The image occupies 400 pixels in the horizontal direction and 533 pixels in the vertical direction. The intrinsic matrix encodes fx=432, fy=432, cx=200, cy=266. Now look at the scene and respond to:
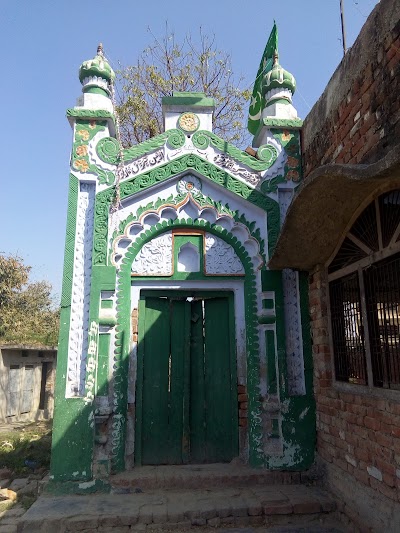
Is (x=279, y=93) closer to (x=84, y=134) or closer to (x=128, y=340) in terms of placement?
(x=84, y=134)

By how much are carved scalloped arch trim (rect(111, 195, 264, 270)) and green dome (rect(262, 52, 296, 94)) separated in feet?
6.52

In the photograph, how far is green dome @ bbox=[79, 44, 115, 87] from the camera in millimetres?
5648

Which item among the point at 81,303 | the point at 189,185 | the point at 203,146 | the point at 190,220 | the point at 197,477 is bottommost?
the point at 197,477

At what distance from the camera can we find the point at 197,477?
4637 millimetres

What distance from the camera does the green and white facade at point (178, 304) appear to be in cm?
489

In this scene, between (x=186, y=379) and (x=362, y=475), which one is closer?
(x=362, y=475)

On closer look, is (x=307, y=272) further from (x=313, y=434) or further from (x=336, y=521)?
(x=336, y=521)

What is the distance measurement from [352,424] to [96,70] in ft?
17.0

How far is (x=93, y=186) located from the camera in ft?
17.8

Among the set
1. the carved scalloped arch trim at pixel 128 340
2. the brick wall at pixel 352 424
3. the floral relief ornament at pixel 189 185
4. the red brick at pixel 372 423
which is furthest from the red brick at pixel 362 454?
the floral relief ornament at pixel 189 185

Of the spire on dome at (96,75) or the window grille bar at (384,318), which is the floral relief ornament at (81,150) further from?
the window grille bar at (384,318)

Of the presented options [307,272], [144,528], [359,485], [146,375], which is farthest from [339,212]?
[144,528]

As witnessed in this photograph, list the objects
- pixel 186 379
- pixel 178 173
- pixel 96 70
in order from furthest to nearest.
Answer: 1. pixel 96 70
2. pixel 178 173
3. pixel 186 379

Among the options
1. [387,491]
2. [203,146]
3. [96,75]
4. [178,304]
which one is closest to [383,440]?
[387,491]
